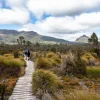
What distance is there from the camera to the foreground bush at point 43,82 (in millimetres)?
12444

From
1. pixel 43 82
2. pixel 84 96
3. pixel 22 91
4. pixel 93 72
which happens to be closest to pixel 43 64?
pixel 93 72

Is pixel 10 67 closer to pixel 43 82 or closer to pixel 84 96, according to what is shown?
pixel 43 82

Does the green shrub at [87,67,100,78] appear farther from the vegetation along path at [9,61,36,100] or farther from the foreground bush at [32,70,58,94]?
the foreground bush at [32,70,58,94]

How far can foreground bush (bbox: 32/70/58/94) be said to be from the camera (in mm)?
12444

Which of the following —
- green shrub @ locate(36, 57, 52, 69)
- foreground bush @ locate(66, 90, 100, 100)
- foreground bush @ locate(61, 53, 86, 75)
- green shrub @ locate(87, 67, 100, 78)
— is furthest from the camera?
green shrub @ locate(36, 57, 52, 69)

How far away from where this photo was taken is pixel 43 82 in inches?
505

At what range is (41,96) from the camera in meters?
11.6

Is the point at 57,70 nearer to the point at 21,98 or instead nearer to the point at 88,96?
the point at 21,98

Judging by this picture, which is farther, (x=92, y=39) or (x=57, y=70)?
(x=92, y=39)

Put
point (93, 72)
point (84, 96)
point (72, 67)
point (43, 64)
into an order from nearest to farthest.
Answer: point (84, 96) < point (72, 67) < point (93, 72) < point (43, 64)

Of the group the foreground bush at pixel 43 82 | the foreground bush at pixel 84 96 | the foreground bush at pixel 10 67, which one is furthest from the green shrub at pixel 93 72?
the foreground bush at pixel 84 96

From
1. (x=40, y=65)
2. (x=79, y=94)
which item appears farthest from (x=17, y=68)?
(x=79, y=94)

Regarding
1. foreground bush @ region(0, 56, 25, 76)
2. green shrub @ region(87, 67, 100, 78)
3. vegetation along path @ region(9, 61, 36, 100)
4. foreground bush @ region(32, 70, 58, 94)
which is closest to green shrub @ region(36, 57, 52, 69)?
foreground bush @ region(0, 56, 25, 76)

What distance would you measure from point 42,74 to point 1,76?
22.3ft
